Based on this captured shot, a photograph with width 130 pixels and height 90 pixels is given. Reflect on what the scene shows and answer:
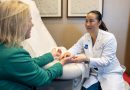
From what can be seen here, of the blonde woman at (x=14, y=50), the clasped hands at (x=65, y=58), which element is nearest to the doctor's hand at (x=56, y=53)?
the clasped hands at (x=65, y=58)

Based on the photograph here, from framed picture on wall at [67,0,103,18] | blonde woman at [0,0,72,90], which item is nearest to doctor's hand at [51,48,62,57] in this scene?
blonde woman at [0,0,72,90]

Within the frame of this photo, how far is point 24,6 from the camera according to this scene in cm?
112

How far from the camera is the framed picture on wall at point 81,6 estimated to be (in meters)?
2.59

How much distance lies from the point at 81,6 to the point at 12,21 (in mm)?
1627

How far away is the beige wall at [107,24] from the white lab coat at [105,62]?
70 cm

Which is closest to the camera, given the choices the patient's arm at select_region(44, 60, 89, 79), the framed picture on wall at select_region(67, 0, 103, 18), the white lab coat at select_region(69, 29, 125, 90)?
the patient's arm at select_region(44, 60, 89, 79)

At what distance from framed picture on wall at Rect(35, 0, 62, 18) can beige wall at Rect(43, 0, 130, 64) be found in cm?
6

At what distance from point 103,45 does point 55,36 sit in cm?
99

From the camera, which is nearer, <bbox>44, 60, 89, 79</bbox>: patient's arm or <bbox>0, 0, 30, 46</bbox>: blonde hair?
<bbox>0, 0, 30, 46</bbox>: blonde hair

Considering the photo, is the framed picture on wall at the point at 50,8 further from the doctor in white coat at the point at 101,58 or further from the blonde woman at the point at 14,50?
the blonde woman at the point at 14,50

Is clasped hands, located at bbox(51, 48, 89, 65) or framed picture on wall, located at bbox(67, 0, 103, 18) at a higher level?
framed picture on wall, located at bbox(67, 0, 103, 18)

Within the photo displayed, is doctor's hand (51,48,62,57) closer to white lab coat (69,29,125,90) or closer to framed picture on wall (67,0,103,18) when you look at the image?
white lab coat (69,29,125,90)

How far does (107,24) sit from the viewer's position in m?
2.67

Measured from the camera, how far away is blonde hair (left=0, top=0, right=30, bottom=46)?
1.10 m
